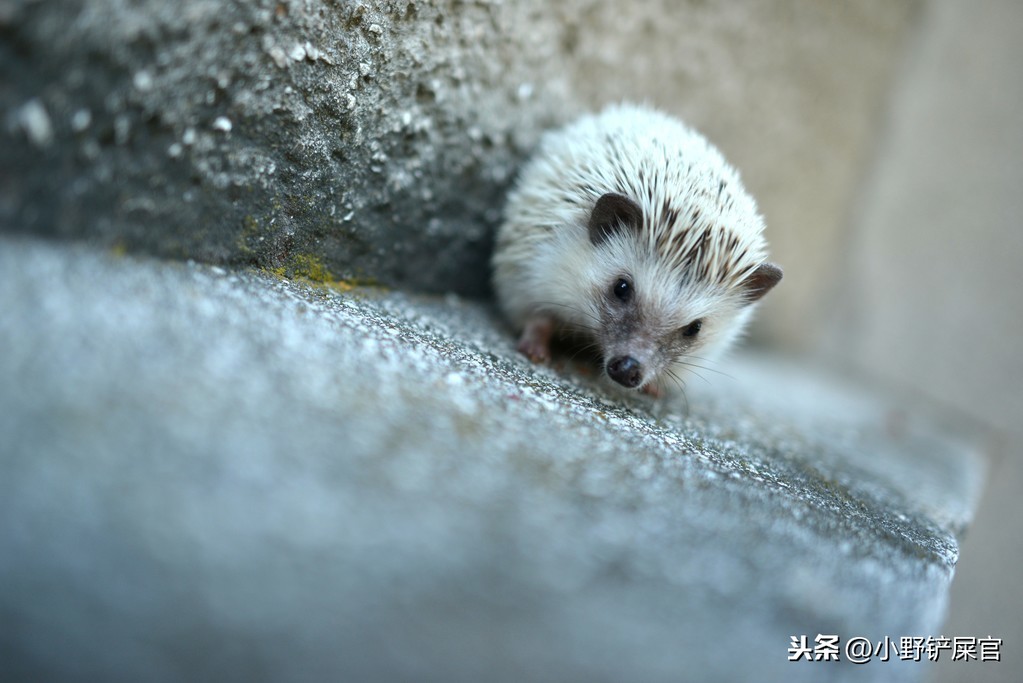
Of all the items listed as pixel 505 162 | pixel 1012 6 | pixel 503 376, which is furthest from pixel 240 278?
pixel 1012 6

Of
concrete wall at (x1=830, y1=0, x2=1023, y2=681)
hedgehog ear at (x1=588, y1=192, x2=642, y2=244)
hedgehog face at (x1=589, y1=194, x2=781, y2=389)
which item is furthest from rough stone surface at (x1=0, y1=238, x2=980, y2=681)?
concrete wall at (x1=830, y1=0, x2=1023, y2=681)

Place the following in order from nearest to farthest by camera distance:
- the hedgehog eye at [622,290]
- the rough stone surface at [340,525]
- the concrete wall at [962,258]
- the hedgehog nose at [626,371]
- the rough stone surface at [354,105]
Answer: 1. the rough stone surface at [340,525]
2. the rough stone surface at [354,105]
3. the hedgehog nose at [626,371]
4. the hedgehog eye at [622,290]
5. the concrete wall at [962,258]

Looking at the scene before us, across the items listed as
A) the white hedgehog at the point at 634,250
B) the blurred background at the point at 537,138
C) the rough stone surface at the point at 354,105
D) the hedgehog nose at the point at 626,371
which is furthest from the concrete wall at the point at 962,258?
the hedgehog nose at the point at 626,371

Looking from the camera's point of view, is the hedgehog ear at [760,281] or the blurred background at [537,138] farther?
the hedgehog ear at [760,281]

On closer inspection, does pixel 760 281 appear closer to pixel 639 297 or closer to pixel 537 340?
pixel 639 297

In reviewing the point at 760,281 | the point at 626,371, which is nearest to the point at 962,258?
the point at 760,281

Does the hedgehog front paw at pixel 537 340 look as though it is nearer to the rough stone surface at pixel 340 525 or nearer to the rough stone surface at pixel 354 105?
the rough stone surface at pixel 354 105
